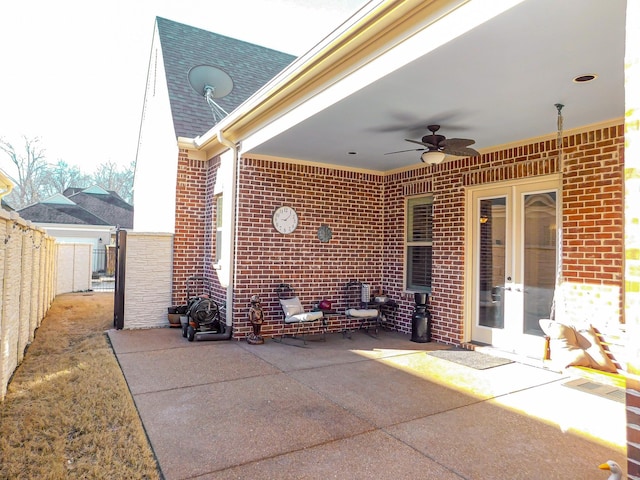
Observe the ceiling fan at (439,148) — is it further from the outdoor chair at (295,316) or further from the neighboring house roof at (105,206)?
the neighboring house roof at (105,206)

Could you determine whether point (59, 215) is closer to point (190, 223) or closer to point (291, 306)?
point (190, 223)

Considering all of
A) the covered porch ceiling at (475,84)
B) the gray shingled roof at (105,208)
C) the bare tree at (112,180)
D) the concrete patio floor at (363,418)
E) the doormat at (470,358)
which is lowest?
the concrete patio floor at (363,418)

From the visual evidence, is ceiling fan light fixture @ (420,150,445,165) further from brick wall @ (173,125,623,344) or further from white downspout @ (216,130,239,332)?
white downspout @ (216,130,239,332)

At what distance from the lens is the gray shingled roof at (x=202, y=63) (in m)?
8.90

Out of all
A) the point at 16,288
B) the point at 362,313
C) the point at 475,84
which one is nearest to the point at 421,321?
the point at 362,313

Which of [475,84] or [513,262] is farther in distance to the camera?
[513,262]

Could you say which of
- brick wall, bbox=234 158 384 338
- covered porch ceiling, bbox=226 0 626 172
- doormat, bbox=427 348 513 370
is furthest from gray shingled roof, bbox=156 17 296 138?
doormat, bbox=427 348 513 370

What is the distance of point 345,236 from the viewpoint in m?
7.69

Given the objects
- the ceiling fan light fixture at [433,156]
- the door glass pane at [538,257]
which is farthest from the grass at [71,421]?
the door glass pane at [538,257]

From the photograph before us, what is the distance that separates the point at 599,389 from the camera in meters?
4.44

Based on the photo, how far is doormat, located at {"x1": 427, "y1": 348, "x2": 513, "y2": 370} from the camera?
5.43m

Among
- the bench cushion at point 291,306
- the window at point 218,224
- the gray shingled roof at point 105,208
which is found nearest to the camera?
the bench cushion at point 291,306

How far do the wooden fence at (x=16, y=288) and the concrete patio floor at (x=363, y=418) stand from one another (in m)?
1.18

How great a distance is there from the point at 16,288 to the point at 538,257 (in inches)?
256
